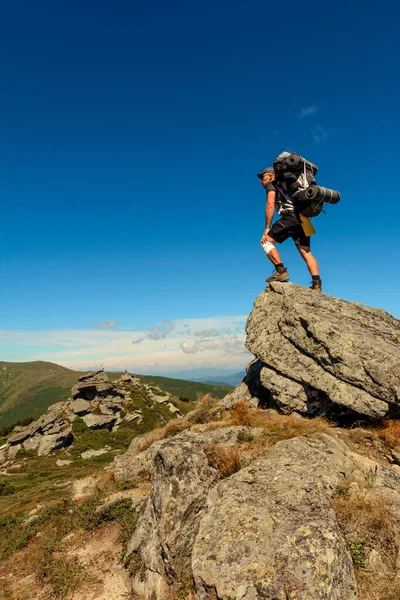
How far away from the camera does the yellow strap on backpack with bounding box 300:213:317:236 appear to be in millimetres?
15500

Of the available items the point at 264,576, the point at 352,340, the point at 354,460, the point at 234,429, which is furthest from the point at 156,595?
the point at 352,340

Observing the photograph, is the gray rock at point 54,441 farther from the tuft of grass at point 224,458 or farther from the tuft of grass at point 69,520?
the tuft of grass at point 224,458

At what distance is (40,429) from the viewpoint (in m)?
43.6

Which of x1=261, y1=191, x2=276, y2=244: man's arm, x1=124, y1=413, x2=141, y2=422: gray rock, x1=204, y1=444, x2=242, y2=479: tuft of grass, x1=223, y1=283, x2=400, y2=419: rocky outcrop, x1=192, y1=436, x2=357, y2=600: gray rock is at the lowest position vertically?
x1=124, y1=413, x2=141, y2=422: gray rock

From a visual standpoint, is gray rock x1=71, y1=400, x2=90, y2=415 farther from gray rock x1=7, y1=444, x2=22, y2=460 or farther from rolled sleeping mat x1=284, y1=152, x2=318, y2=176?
rolled sleeping mat x1=284, y1=152, x2=318, y2=176

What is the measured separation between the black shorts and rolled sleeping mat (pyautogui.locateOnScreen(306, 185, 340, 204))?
3.86 ft

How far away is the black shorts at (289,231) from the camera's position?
15750mm

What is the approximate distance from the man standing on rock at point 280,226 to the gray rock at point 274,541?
9930mm

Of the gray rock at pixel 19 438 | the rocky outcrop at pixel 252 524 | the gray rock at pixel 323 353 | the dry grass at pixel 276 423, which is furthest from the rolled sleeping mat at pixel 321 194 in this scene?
the gray rock at pixel 19 438

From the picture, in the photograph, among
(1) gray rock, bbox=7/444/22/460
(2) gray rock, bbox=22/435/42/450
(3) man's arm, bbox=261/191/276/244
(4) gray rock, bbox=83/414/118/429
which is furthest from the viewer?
(4) gray rock, bbox=83/414/118/429

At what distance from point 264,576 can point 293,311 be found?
10.6 m

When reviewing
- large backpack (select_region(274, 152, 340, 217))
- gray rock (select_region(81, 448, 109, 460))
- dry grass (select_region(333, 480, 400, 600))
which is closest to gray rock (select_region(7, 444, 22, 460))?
gray rock (select_region(81, 448, 109, 460))

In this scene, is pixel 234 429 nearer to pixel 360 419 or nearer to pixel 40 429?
pixel 360 419

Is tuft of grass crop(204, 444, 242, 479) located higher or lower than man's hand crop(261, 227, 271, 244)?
lower
